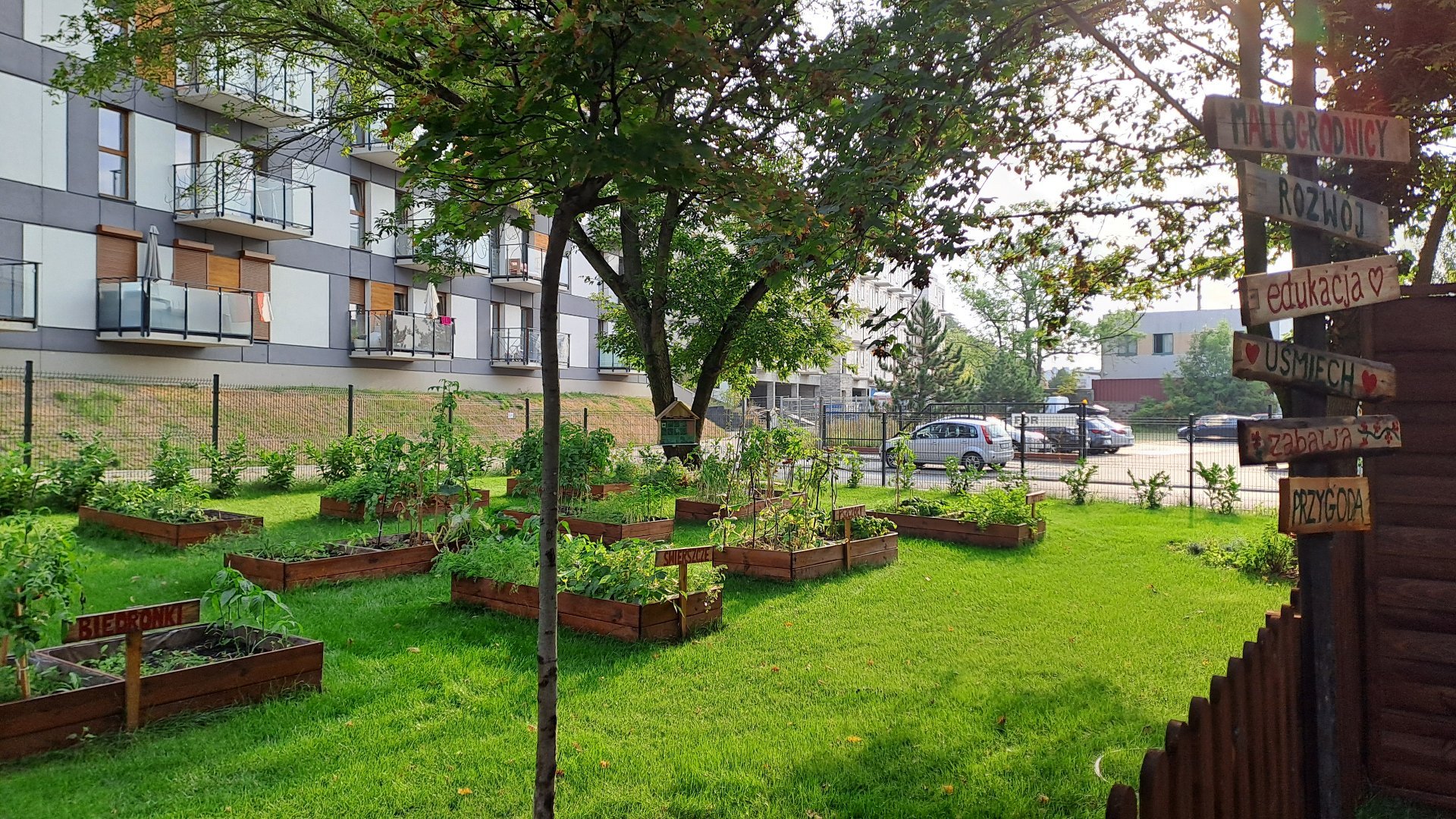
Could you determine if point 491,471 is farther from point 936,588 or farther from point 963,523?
point 936,588

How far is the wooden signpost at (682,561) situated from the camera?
656cm

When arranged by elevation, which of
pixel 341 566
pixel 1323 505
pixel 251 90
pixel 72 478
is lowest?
pixel 341 566

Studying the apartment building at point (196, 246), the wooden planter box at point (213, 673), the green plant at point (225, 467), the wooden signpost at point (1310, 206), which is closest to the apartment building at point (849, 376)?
the apartment building at point (196, 246)

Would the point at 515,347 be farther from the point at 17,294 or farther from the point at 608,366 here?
the point at 17,294

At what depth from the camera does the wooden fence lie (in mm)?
2404

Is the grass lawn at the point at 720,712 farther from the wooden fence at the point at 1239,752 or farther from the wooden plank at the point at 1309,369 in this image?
the wooden plank at the point at 1309,369

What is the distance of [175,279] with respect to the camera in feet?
76.4

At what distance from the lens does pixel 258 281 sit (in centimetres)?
2567

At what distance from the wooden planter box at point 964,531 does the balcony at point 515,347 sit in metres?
24.9

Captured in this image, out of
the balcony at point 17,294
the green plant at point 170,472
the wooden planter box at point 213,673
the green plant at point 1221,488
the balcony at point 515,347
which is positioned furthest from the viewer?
the balcony at point 515,347

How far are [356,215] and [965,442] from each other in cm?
2130

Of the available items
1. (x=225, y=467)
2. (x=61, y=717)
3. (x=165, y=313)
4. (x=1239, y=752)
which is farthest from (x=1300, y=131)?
(x=165, y=313)

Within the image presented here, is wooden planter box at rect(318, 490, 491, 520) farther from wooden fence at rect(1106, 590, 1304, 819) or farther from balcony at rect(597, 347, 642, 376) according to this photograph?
balcony at rect(597, 347, 642, 376)

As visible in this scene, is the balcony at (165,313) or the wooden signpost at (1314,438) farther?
the balcony at (165,313)
